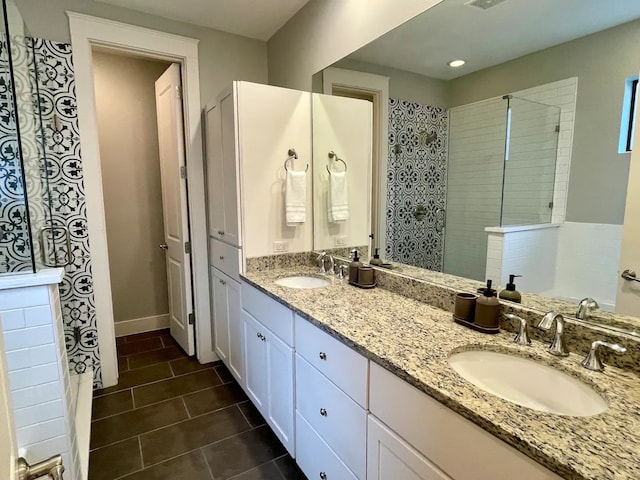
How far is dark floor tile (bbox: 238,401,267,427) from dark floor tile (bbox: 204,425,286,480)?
0.07 m

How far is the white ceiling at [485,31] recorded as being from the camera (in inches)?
41.4

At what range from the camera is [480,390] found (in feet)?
2.87

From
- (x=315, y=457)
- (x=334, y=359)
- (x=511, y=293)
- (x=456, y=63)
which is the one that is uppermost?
(x=456, y=63)

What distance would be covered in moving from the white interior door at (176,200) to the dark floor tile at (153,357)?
82mm

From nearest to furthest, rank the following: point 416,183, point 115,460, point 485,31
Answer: point 485,31
point 416,183
point 115,460

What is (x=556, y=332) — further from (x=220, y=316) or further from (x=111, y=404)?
(x=111, y=404)

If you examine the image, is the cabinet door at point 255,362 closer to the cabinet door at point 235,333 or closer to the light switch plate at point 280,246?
the cabinet door at point 235,333

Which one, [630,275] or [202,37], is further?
[202,37]

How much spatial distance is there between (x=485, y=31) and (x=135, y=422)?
2663mm

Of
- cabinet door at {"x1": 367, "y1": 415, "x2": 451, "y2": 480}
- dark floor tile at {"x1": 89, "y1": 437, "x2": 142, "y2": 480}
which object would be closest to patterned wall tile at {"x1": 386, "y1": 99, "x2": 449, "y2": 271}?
cabinet door at {"x1": 367, "y1": 415, "x2": 451, "y2": 480}

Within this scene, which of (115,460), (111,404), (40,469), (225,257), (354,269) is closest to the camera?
(40,469)

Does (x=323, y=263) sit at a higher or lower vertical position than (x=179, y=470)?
higher

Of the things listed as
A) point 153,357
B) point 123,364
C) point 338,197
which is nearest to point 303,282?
point 338,197

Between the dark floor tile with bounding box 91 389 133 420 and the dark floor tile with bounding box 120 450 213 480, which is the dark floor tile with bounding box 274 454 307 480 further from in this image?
the dark floor tile with bounding box 91 389 133 420
